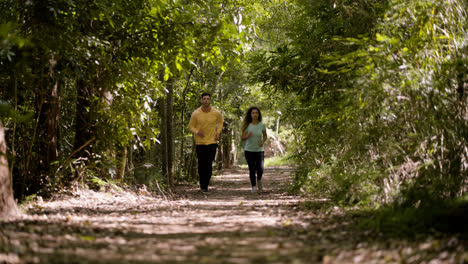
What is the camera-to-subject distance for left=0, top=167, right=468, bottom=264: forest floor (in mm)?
3662

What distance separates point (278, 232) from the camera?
16.2 feet

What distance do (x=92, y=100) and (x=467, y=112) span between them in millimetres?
6042

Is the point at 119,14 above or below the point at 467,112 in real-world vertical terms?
above

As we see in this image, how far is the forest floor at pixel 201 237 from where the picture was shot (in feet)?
12.0

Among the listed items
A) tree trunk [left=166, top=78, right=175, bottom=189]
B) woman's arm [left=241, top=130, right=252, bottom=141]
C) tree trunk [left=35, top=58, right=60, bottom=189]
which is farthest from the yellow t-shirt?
tree trunk [left=35, top=58, right=60, bottom=189]

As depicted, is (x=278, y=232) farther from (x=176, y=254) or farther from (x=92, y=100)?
(x=92, y=100)

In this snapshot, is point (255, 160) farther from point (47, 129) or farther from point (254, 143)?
point (47, 129)

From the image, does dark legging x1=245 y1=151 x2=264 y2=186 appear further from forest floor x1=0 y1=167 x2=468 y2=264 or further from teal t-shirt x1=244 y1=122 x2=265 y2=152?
forest floor x1=0 y1=167 x2=468 y2=264

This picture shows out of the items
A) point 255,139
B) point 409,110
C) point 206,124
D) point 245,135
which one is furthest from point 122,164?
point 409,110

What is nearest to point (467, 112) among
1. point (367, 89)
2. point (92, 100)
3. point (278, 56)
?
point (367, 89)

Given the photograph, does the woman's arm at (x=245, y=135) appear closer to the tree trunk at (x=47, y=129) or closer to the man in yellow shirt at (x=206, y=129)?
the man in yellow shirt at (x=206, y=129)

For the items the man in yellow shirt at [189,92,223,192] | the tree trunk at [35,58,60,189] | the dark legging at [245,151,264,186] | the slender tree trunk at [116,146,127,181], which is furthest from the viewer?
the dark legging at [245,151,264,186]

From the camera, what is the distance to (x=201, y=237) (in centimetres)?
473

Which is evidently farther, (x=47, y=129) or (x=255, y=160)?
(x=255, y=160)
